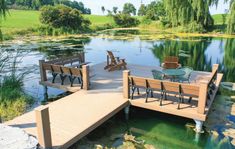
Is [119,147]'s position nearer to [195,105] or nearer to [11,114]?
[195,105]

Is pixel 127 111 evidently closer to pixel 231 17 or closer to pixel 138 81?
pixel 138 81

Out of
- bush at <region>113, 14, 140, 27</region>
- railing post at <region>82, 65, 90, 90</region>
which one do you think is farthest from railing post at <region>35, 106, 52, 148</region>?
bush at <region>113, 14, 140, 27</region>

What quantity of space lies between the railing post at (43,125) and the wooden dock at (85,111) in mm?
35

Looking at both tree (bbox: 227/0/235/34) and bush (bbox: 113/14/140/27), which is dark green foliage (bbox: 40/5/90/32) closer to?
bush (bbox: 113/14/140/27)

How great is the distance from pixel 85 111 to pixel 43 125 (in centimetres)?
186

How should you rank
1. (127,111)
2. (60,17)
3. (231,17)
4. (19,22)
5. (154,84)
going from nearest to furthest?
1. (154,84)
2. (127,111)
3. (231,17)
4. (60,17)
5. (19,22)

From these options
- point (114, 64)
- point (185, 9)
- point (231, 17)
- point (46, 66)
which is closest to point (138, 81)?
point (46, 66)

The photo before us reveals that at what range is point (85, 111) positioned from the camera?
577 centimetres

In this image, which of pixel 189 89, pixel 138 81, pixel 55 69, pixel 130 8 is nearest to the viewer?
pixel 189 89

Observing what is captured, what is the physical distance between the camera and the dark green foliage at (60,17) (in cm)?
2970

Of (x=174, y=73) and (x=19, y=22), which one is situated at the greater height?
(x=19, y=22)

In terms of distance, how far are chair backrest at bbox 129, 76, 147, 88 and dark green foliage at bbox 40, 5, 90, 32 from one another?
84.2 ft

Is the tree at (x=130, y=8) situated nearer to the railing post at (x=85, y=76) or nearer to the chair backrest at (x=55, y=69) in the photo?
the chair backrest at (x=55, y=69)

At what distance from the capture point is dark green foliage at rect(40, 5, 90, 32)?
2970cm
